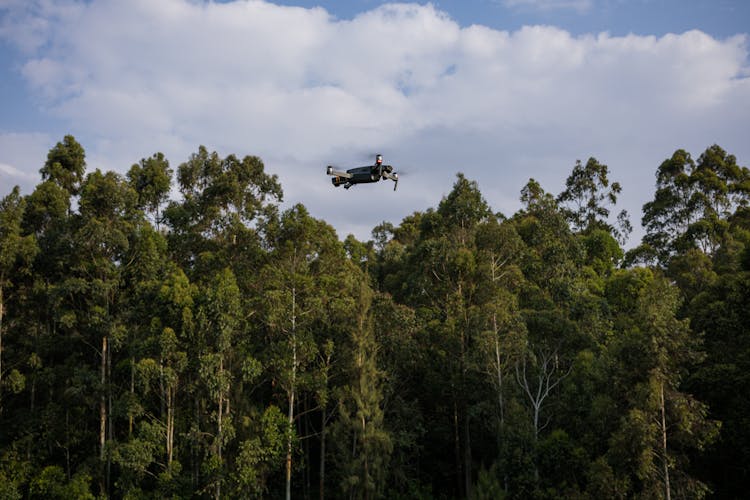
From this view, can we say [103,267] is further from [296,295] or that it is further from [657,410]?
[657,410]

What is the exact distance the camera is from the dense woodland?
20.6 meters

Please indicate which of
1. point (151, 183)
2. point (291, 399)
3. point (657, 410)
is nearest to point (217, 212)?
point (151, 183)

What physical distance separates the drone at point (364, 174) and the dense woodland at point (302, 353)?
5963 mm

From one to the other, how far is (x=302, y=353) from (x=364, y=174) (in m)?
8.15

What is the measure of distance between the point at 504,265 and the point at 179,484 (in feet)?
45.7

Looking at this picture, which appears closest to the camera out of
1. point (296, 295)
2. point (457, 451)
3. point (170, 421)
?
point (170, 421)

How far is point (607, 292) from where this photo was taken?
27641 millimetres

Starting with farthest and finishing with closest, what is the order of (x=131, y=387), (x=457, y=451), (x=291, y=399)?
(x=457, y=451)
(x=131, y=387)
(x=291, y=399)

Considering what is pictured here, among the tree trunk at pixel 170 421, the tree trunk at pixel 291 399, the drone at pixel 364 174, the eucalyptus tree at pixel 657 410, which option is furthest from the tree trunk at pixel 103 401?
the eucalyptus tree at pixel 657 410

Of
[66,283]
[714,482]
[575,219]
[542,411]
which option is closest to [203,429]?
[66,283]

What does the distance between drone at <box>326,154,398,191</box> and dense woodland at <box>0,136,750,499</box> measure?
5963mm

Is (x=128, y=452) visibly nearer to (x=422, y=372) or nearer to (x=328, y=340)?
(x=328, y=340)

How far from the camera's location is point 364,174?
1769cm

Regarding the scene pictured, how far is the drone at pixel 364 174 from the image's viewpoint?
1734 cm
